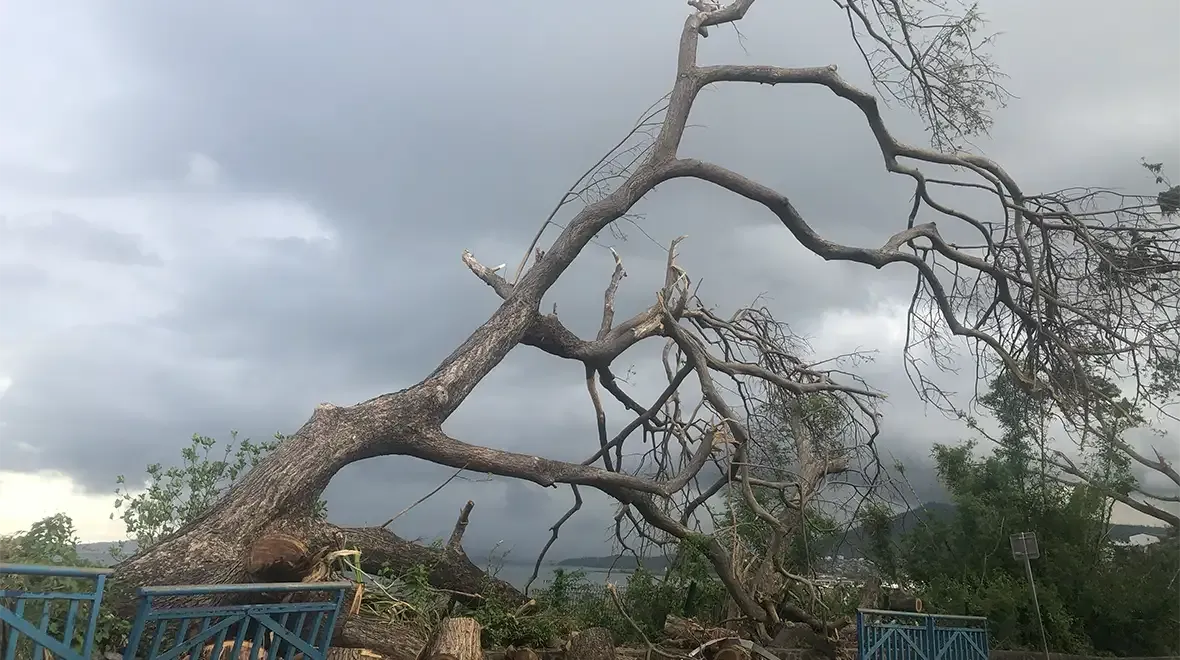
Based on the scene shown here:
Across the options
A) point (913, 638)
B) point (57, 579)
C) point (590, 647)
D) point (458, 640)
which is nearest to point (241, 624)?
point (57, 579)

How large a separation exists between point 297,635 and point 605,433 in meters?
5.77

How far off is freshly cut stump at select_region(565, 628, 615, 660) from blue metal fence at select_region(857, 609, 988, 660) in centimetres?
226

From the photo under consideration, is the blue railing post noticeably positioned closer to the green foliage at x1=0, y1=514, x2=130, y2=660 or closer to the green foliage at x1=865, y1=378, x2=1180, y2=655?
the green foliage at x1=865, y1=378, x2=1180, y2=655

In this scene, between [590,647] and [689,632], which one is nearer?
[590,647]

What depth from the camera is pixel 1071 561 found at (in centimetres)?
1185

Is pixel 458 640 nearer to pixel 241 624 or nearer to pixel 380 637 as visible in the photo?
pixel 380 637

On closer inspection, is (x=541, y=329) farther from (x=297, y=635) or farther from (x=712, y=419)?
(x=297, y=635)

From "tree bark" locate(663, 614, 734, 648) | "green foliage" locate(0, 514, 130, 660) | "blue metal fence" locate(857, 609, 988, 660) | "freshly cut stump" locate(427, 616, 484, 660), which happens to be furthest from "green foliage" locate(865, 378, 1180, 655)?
"green foliage" locate(0, 514, 130, 660)

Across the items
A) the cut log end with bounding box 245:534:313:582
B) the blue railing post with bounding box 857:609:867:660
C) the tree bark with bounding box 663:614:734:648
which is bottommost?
the tree bark with bounding box 663:614:734:648

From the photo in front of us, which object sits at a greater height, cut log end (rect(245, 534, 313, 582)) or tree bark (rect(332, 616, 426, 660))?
Answer: cut log end (rect(245, 534, 313, 582))

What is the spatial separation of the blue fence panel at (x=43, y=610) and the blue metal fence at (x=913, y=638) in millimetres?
5745

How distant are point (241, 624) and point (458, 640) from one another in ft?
5.69

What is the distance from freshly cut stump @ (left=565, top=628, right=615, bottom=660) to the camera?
641cm

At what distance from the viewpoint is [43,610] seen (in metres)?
3.97
